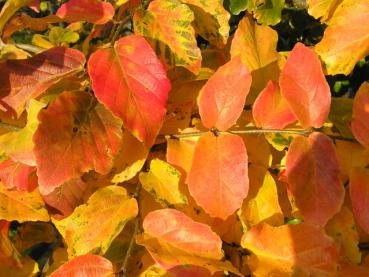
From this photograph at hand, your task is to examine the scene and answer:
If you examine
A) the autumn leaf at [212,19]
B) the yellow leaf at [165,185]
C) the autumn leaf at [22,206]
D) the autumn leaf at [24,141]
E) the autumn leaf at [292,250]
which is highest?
the autumn leaf at [212,19]

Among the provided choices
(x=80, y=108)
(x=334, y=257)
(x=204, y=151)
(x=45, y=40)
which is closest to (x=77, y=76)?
(x=80, y=108)

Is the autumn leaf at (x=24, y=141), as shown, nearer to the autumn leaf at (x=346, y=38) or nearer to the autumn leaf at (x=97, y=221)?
the autumn leaf at (x=97, y=221)

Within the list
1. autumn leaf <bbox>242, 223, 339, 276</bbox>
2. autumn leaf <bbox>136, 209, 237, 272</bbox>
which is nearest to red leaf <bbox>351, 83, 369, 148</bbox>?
autumn leaf <bbox>242, 223, 339, 276</bbox>

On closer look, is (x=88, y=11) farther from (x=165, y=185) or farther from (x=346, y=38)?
(x=346, y=38)

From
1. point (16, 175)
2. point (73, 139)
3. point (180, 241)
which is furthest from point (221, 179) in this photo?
point (16, 175)

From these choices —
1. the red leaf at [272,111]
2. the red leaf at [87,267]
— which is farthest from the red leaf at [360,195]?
the red leaf at [87,267]

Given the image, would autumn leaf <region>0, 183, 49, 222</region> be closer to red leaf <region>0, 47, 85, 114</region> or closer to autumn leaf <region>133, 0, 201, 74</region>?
red leaf <region>0, 47, 85, 114</region>

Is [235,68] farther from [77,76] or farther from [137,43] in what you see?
[77,76]

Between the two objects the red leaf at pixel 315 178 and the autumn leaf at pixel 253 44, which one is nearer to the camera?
the red leaf at pixel 315 178

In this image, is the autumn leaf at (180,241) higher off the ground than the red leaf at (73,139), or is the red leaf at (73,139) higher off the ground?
the red leaf at (73,139)

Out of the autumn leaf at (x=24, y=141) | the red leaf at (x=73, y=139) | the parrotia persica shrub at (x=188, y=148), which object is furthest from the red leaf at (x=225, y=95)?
the autumn leaf at (x=24, y=141)

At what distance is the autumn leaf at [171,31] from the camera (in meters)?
0.73

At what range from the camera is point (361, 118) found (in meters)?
0.69

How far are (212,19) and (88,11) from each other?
205mm
